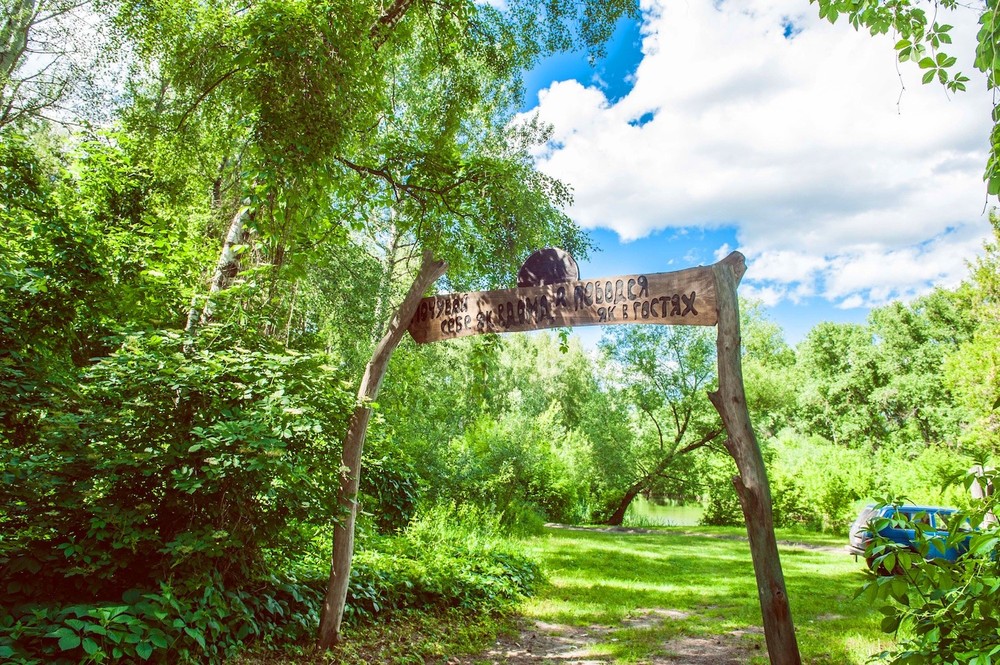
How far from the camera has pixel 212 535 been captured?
11.7 ft

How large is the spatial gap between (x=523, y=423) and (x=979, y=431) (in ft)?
45.1

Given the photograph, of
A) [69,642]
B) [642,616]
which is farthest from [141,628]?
[642,616]

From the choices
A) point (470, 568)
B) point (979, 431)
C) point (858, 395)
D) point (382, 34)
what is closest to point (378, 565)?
point (470, 568)

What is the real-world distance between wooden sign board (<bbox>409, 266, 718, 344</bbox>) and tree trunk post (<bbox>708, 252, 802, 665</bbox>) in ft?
0.41

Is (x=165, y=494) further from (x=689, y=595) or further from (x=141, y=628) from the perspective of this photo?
(x=689, y=595)

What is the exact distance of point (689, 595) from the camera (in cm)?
828

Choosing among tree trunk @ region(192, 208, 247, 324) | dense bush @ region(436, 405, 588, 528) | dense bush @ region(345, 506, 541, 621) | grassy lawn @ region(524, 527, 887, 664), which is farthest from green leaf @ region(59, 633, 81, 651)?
dense bush @ region(436, 405, 588, 528)

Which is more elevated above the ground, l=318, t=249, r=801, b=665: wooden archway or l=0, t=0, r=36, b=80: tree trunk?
l=0, t=0, r=36, b=80: tree trunk

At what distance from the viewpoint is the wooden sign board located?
A: 4.11 meters

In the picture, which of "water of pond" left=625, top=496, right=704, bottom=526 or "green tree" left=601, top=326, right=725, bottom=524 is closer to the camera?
"green tree" left=601, top=326, right=725, bottom=524

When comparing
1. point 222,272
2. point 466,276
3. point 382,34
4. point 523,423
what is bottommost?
point 523,423

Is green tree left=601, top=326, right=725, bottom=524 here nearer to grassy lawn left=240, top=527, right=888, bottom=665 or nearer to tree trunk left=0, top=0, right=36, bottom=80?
grassy lawn left=240, top=527, right=888, bottom=665

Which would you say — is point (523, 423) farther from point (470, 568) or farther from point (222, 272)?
point (222, 272)

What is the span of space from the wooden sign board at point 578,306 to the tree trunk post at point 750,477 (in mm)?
125
